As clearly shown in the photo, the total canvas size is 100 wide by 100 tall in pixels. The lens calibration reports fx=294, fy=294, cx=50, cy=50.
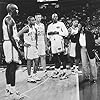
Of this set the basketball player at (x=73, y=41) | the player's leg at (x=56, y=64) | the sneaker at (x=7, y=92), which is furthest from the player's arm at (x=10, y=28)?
the basketball player at (x=73, y=41)

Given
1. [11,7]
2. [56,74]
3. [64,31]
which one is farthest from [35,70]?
[11,7]

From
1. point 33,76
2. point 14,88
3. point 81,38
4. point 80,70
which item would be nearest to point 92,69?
point 80,70

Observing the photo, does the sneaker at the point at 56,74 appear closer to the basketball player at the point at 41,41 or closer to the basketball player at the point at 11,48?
the basketball player at the point at 41,41

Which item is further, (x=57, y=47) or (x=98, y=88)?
(x=57, y=47)

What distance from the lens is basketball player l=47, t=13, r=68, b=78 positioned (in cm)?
366

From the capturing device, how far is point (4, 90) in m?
3.37

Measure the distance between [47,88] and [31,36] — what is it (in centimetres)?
70

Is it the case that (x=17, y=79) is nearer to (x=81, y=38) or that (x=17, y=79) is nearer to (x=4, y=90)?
(x=4, y=90)

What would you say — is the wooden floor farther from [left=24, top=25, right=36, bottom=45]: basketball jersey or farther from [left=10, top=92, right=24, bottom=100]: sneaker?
[left=24, top=25, right=36, bottom=45]: basketball jersey

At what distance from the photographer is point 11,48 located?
10.8ft

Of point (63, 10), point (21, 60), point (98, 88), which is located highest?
point (63, 10)

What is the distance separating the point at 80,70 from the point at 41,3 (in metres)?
0.96

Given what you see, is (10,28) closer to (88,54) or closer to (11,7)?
(11,7)

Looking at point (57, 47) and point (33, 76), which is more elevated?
point (57, 47)
